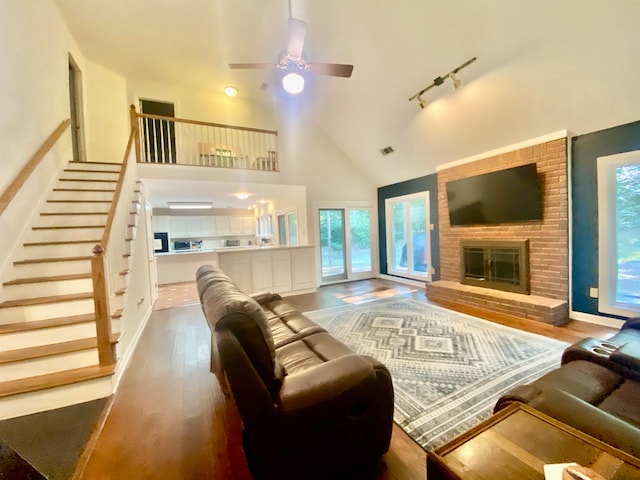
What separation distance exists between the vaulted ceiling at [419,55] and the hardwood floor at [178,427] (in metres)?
2.73

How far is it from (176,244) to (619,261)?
9380mm

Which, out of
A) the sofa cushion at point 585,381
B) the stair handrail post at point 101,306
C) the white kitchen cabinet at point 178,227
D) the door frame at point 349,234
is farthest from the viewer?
the white kitchen cabinet at point 178,227

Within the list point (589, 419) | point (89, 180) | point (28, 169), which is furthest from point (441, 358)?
point (89, 180)

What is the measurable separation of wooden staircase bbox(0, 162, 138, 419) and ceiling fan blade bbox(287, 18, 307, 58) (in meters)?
2.57

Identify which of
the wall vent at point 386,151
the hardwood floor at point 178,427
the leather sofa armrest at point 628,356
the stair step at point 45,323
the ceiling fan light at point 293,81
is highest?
the wall vent at point 386,151

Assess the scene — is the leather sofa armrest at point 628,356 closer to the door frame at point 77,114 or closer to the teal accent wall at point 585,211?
the teal accent wall at point 585,211

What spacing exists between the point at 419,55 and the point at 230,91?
3.95 meters

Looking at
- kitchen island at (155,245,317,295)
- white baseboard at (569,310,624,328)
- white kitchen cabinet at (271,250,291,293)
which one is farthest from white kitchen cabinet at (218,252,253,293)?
white baseboard at (569,310,624,328)

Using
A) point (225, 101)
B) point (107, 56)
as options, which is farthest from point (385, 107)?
point (107, 56)

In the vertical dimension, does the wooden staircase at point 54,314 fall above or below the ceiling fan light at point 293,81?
below

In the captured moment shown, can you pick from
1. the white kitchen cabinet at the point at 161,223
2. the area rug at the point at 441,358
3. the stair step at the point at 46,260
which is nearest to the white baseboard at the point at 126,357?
the stair step at the point at 46,260

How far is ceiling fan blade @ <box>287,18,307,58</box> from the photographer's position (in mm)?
2300

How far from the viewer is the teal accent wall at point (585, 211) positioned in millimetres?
3291

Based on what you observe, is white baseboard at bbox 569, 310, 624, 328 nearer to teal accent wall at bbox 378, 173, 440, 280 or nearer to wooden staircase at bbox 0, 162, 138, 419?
teal accent wall at bbox 378, 173, 440, 280
